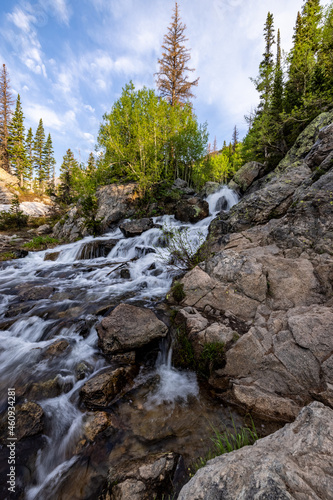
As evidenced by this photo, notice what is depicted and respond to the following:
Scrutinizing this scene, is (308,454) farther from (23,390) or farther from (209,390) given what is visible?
(23,390)

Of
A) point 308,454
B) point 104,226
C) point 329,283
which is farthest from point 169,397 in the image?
point 104,226

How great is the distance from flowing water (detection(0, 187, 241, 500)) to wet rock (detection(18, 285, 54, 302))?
4 cm

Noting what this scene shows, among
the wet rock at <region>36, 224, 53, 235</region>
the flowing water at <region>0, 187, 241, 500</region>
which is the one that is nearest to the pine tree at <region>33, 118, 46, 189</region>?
the wet rock at <region>36, 224, 53, 235</region>

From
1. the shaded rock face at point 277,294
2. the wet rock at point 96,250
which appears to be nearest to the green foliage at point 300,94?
the shaded rock face at point 277,294

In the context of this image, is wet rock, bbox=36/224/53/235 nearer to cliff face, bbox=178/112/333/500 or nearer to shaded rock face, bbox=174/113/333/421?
shaded rock face, bbox=174/113/333/421

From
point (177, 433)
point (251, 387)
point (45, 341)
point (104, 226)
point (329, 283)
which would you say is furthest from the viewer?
point (104, 226)

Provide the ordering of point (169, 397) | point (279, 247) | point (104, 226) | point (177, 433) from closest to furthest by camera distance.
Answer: point (177, 433), point (169, 397), point (279, 247), point (104, 226)

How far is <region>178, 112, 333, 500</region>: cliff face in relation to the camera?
5.51 feet

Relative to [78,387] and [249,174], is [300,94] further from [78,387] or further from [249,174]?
[78,387]

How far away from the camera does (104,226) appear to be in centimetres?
1872

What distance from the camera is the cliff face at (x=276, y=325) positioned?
1.68m

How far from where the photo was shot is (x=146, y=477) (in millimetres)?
2686

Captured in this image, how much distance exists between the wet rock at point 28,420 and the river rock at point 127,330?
1601mm

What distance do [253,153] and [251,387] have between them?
1007 inches
